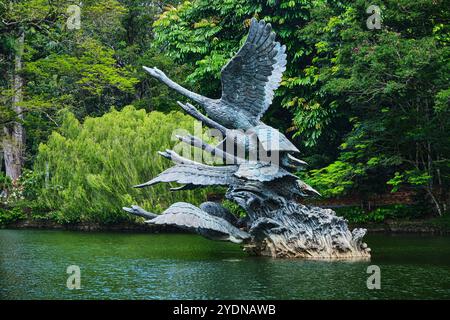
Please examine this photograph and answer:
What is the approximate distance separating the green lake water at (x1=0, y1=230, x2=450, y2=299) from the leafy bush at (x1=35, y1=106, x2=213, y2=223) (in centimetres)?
553

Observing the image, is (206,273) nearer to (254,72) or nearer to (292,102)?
(254,72)

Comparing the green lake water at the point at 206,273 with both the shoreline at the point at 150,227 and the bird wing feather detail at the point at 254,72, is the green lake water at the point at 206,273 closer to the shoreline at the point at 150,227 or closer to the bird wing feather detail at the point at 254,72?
the bird wing feather detail at the point at 254,72

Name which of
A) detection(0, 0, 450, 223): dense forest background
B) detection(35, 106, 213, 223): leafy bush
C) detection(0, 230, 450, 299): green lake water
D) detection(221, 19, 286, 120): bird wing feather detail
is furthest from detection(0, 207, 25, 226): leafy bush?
detection(221, 19, 286, 120): bird wing feather detail

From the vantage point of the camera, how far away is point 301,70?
22.5 metres

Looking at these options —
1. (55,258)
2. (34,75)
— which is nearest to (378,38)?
(55,258)

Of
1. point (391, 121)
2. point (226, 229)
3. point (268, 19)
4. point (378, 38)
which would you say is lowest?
point (226, 229)

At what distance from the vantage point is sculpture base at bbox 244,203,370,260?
463 inches

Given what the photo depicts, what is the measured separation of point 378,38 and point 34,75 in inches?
464

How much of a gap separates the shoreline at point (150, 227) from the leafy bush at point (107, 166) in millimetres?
319

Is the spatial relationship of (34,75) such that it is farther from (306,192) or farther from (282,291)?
(282,291)

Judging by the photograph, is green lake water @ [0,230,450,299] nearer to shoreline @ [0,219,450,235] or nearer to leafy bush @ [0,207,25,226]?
shoreline @ [0,219,450,235]

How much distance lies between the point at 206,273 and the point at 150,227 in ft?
35.8

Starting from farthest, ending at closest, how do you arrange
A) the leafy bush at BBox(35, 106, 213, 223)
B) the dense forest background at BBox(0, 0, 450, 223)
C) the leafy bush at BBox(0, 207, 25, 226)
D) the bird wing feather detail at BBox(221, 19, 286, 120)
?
the leafy bush at BBox(0, 207, 25, 226) < the leafy bush at BBox(35, 106, 213, 223) < the dense forest background at BBox(0, 0, 450, 223) < the bird wing feather detail at BBox(221, 19, 286, 120)
